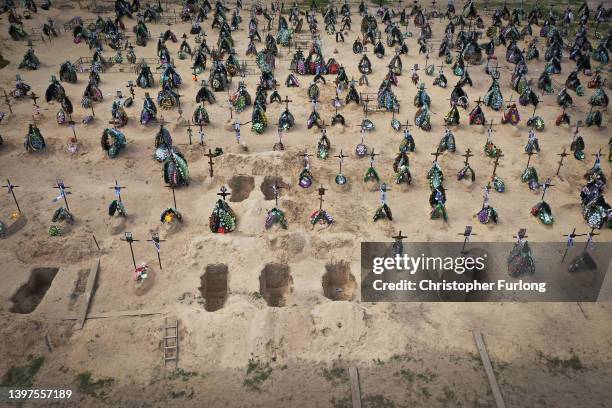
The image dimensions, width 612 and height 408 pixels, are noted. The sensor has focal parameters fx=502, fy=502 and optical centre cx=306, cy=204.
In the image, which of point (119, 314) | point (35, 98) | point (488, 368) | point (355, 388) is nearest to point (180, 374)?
point (119, 314)

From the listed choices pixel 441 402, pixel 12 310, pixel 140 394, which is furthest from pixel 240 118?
pixel 441 402

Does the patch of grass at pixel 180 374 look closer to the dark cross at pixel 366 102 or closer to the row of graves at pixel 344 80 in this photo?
the row of graves at pixel 344 80

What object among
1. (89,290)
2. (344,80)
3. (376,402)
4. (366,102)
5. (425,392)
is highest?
(344,80)

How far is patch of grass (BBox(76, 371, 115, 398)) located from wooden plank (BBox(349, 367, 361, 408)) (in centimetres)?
1056

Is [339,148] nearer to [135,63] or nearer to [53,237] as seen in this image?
[53,237]

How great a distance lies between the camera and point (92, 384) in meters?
22.1

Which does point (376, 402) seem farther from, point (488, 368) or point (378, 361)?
point (488, 368)

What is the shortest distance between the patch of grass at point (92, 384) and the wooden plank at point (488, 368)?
16706 millimetres

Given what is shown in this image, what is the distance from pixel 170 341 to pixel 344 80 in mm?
32458

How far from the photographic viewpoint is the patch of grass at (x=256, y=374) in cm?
2223

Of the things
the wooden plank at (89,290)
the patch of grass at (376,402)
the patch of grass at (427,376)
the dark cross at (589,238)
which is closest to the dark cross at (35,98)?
the wooden plank at (89,290)

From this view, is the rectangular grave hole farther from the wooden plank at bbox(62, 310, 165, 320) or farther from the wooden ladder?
the wooden ladder

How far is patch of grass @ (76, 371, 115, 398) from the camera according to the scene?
856 inches

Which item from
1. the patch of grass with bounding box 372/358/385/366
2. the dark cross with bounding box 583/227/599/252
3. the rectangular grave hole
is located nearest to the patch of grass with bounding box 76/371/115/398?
the rectangular grave hole
